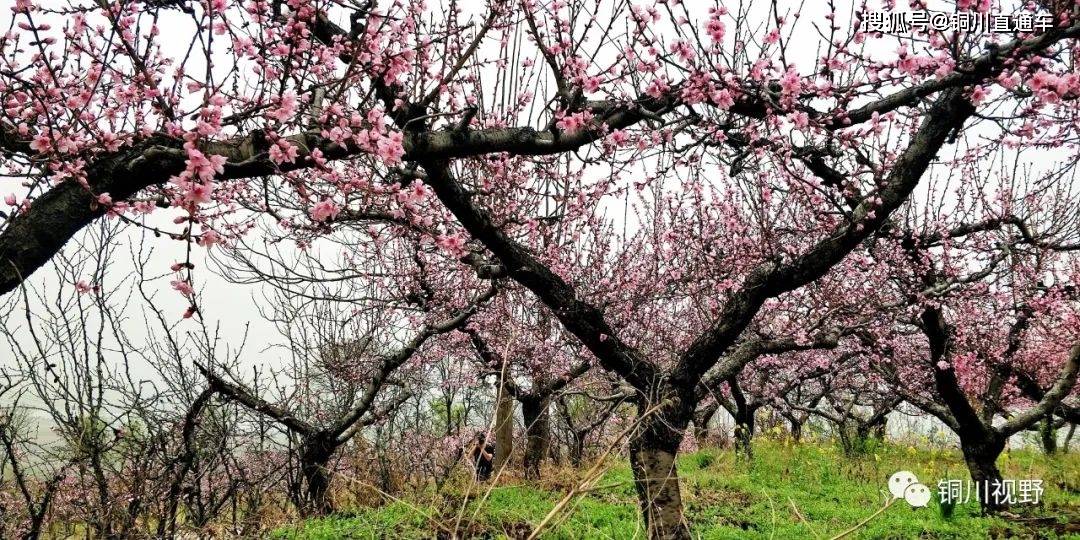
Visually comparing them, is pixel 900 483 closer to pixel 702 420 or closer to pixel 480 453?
pixel 480 453

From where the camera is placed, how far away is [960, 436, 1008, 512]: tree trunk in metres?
6.68

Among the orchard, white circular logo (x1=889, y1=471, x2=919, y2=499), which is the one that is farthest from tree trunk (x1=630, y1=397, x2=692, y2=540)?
white circular logo (x1=889, y1=471, x2=919, y2=499)

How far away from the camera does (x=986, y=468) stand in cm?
680

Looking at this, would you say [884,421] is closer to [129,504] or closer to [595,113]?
[595,113]

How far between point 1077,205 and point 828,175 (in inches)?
234

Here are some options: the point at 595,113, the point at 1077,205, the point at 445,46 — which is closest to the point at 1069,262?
the point at 1077,205

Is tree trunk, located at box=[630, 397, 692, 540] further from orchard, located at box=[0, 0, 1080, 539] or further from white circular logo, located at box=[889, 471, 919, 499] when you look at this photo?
white circular logo, located at box=[889, 471, 919, 499]

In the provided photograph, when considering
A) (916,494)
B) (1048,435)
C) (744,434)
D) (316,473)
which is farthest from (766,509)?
(1048,435)

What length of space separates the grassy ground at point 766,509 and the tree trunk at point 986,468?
210 millimetres

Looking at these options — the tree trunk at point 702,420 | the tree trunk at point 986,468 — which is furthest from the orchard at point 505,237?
the tree trunk at point 702,420

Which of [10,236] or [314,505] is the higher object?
[10,236]

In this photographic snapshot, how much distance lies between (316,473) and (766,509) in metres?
5.69

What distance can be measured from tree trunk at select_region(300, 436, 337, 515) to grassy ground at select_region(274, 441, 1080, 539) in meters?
0.52

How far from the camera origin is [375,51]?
132 inches
